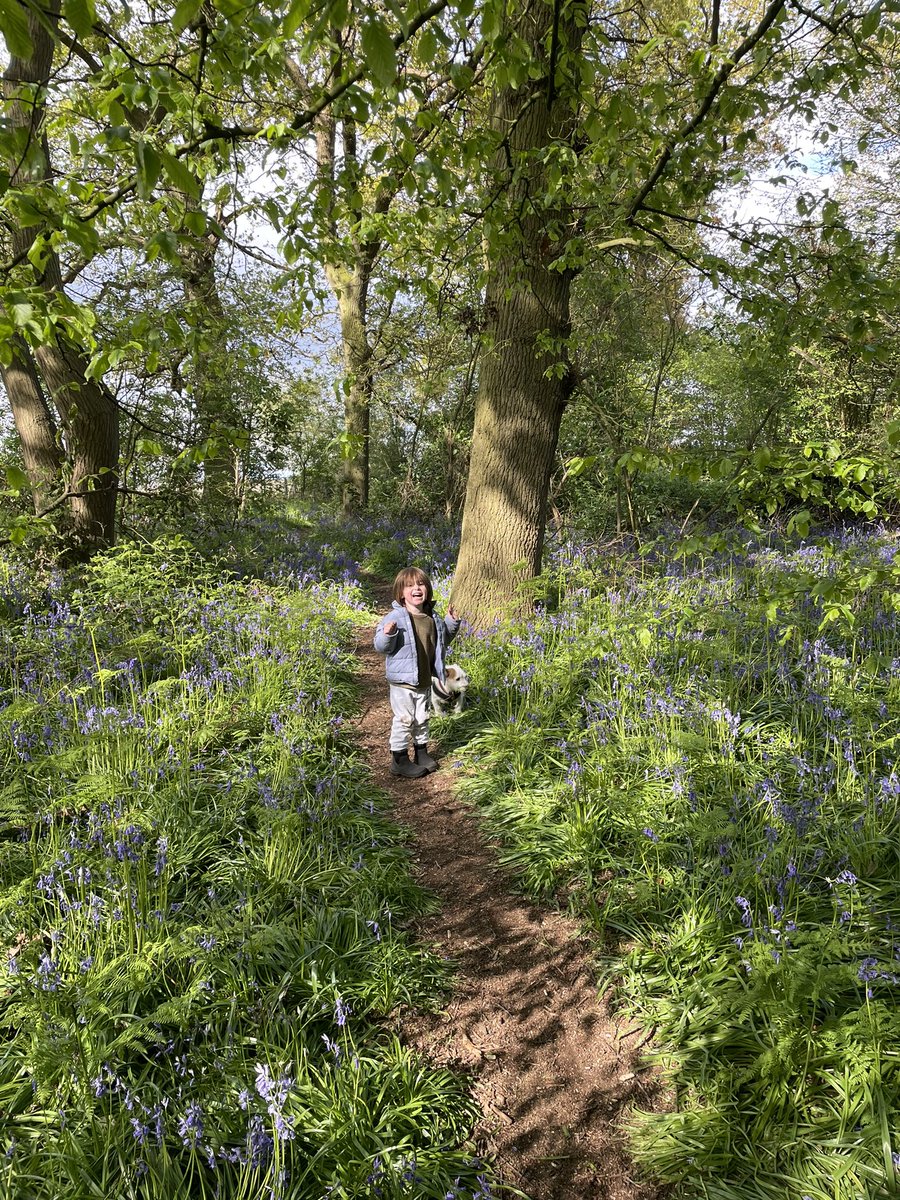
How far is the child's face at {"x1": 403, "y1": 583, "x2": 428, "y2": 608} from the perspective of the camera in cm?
459

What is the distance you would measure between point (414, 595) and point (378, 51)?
347 cm

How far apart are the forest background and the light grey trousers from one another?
455mm

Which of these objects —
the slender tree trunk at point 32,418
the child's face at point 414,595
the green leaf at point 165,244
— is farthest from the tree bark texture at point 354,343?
the green leaf at point 165,244

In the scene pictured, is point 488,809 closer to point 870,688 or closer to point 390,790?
point 390,790

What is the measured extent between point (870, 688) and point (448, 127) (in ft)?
14.0

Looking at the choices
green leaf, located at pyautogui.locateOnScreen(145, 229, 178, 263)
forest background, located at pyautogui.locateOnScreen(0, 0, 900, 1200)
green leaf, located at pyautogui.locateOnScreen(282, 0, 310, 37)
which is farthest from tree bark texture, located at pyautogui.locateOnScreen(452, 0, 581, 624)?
green leaf, located at pyautogui.locateOnScreen(282, 0, 310, 37)

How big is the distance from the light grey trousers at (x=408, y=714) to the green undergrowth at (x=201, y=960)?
1.32 ft

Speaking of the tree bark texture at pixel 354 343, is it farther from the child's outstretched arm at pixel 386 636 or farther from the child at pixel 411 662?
the child's outstretched arm at pixel 386 636

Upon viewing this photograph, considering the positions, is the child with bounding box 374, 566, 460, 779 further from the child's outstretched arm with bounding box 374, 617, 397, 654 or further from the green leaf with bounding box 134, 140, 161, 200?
the green leaf with bounding box 134, 140, 161, 200

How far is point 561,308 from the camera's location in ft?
19.7

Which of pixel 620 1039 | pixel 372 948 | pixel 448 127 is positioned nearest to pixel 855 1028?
pixel 620 1039

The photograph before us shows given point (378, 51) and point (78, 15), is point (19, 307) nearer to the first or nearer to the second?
point (78, 15)

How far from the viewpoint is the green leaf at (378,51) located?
1.31m

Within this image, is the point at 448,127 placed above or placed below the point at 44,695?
above
